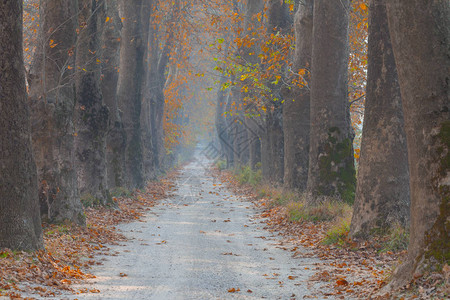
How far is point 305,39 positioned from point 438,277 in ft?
42.0

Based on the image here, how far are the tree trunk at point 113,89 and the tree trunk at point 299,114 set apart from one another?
610 centimetres

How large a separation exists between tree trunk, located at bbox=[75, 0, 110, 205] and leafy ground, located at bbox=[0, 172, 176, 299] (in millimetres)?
1179

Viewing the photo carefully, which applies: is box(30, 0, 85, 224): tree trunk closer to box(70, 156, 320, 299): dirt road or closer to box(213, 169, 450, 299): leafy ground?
box(70, 156, 320, 299): dirt road

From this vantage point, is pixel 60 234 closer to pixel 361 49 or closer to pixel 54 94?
pixel 54 94

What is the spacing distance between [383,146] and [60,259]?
6488 mm

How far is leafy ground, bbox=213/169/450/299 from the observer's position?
651 cm

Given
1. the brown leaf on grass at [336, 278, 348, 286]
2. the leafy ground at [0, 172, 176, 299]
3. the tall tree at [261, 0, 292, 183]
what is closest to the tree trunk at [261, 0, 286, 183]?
the tall tree at [261, 0, 292, 183]

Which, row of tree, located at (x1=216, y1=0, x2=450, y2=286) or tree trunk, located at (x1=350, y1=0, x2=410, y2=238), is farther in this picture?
tree trunk, located at (x1=350, y1=0, x2=410, y2=238)

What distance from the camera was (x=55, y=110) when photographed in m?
12.5

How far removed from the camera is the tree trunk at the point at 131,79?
24.5m

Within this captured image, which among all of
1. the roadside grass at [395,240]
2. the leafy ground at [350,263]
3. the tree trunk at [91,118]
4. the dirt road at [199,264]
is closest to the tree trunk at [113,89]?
the tree trunk at [91,118]

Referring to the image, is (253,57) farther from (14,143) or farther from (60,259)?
(14,143)

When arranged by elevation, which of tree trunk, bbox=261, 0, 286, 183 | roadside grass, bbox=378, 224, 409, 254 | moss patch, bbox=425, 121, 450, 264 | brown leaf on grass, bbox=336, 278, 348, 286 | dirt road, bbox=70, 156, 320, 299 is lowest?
dirt road, bbox=70, 156, 320, 299

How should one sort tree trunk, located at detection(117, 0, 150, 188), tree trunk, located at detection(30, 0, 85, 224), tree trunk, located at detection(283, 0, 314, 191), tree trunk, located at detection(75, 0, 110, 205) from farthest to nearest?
tree trunk, located at detection(117, 0, 150, 188) → tree trunk, located at detection(283, 0, 314, 191) → tree trunk, located at detection(75, 0, 110, 205) → tree trunk, located at detection(30, 0, 85, 224)
